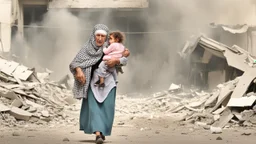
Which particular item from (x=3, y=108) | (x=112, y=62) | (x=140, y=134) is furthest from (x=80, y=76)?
(x=3, y=108)

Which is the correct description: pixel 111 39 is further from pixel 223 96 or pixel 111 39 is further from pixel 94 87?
pixel 223 96

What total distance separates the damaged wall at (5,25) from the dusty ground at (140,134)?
29.7 feet

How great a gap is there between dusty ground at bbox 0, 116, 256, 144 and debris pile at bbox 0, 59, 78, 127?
0.66m

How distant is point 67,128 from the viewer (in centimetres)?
A: 1070

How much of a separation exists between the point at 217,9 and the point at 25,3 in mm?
7637

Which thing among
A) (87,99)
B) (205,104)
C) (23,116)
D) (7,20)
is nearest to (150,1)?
(7,20)

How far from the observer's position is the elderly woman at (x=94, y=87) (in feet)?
23.6

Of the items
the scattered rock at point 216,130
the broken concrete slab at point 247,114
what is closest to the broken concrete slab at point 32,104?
the scattered rock at point 216,130

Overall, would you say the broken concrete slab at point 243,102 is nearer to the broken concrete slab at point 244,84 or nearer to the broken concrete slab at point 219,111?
the broken concrete slab at point 219,111

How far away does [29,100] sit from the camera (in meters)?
12.6

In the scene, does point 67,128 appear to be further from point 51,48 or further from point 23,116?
point 51,48

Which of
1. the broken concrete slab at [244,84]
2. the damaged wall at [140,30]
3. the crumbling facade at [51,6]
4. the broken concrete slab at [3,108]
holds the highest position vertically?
the crumbling facade at [51,6]

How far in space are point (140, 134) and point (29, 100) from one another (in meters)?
3.85

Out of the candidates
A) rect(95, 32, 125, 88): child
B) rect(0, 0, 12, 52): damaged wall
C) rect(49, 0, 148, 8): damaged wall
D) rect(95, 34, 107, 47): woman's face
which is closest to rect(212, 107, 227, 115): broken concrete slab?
rect(95, 32, 125, 88): child
